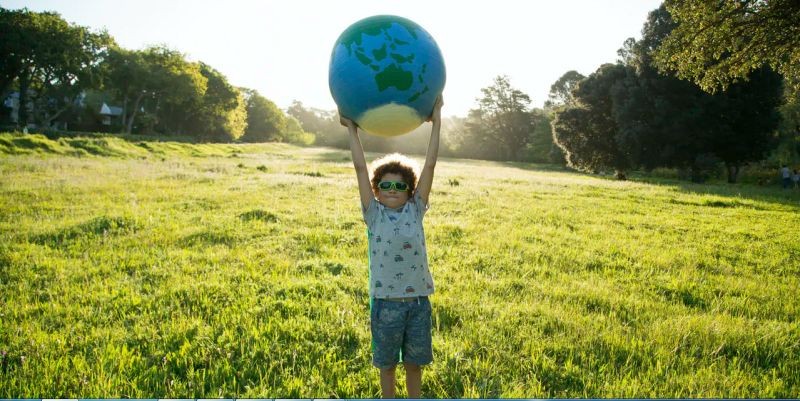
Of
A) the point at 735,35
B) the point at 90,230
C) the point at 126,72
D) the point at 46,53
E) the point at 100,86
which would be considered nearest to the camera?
the point at 90,230

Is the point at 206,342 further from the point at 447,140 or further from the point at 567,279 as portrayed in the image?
the point at 447,140

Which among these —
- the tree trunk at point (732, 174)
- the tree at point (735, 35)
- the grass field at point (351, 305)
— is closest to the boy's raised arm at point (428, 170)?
the grass field at point (351, 305)

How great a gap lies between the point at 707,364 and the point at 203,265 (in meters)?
6.36

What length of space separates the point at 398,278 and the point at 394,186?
0.72m

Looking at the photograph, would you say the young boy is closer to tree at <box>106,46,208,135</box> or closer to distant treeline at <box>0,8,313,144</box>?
distant treeline at <box>0,8,313,144</box>

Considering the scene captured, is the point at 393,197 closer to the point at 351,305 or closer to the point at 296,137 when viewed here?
the point at 351,305

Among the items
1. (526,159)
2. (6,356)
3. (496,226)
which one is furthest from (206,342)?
(526,159)

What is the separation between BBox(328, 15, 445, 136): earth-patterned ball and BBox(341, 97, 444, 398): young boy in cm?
29

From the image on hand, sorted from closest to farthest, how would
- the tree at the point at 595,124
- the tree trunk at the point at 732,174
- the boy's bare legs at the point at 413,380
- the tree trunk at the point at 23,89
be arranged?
the boy's bare legs at the point at 413,380
the tree at the point at 595,124
the tree trunk at the point at 732,174
the tree trunk at the point at 23,89

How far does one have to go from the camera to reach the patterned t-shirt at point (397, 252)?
11.1 ft

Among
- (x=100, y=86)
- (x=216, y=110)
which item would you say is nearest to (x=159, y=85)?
(x=100, y=86)

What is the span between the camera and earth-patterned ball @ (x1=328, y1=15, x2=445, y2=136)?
11.6 feet

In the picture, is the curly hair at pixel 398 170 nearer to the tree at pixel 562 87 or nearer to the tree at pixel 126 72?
the tree at pixel 126 72

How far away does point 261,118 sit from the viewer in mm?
100312
